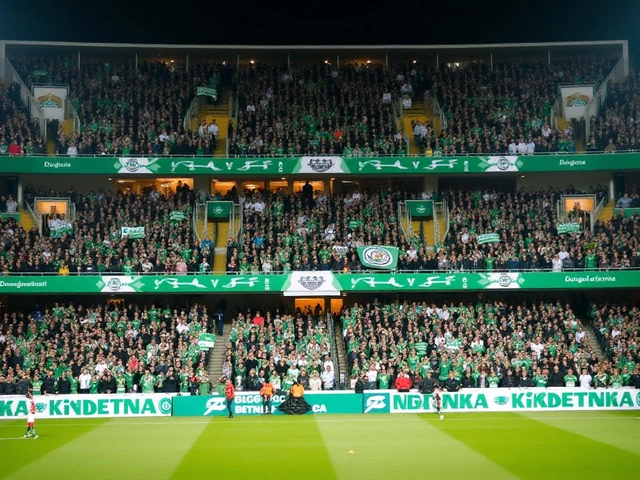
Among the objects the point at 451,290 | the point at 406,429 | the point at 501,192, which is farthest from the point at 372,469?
the point at 501,192

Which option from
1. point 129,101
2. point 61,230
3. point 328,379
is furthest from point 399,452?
point 129,101

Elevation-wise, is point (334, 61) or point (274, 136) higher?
point (334, 61)

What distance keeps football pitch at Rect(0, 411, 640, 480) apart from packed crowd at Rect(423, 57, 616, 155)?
58.9 feet

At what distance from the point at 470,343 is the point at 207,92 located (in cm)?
2151

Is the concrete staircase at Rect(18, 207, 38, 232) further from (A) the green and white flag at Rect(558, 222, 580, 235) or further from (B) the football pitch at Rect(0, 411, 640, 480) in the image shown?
(A) the green and white flag at Rect(558, 222, 580, 235)

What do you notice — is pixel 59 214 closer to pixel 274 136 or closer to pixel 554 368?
pixel 274 136

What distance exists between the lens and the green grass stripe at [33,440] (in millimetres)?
21516

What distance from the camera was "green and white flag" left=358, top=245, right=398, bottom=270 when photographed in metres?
42.8

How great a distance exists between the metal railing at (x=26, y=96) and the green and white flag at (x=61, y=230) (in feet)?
19.4

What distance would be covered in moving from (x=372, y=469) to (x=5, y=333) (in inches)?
1007

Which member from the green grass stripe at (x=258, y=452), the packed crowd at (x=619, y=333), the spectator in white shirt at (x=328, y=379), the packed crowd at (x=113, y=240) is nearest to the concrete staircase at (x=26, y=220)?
the packed crowd at (x=113, y=240)

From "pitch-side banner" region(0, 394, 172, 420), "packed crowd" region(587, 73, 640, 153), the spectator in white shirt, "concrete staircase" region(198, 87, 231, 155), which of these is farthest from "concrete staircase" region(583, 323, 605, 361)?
"concrete staircase" region(198, 87, 231, 155)

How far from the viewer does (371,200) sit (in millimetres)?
47188

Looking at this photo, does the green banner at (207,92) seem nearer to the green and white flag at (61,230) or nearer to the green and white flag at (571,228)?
the green and white flag at (61,230)
